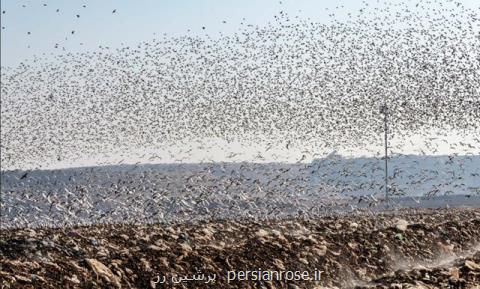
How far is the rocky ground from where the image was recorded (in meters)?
14.5

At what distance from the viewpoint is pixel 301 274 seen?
17.4m

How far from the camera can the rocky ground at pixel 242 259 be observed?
14531mm

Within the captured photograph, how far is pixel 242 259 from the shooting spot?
16.9 m

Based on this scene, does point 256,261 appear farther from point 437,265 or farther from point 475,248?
point 475,248

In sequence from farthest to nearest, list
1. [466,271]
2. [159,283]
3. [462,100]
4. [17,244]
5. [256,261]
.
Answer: [462,100] → [17,244] → [256,261] → [466,271] → [159,283]

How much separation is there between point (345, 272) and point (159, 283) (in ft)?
17.9

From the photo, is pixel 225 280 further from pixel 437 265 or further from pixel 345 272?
pixel 437 265

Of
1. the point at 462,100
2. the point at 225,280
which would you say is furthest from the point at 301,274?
the point at 462,100

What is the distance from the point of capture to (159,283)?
14688 mm

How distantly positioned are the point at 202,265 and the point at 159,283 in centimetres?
142

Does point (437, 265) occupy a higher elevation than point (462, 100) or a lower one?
lower

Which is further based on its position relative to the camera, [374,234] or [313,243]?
[374,234]

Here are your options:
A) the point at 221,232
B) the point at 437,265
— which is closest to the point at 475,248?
the point at 437,265

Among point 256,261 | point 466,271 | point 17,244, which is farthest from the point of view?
point 17,244
